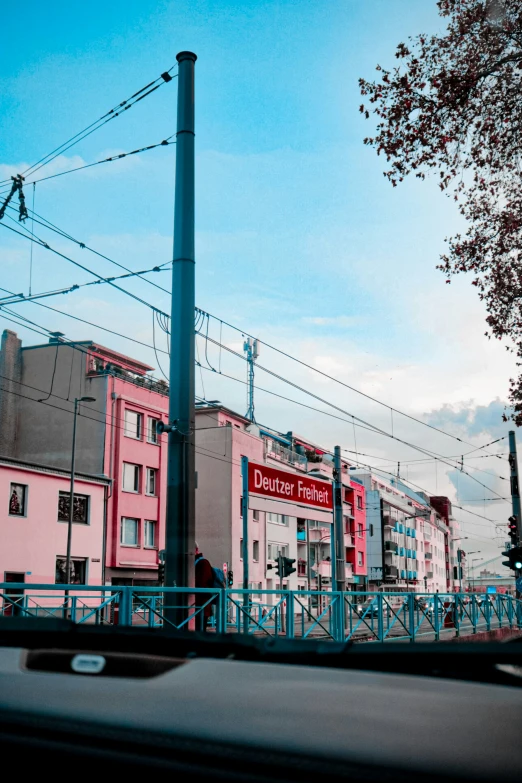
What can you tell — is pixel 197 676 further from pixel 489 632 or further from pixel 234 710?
pixel 489 632

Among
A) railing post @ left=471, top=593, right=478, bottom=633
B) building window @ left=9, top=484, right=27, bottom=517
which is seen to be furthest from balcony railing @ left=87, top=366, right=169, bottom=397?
railing post @ left=471, top=593, right=478, bottom=633

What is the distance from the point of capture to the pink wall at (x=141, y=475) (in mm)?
40156

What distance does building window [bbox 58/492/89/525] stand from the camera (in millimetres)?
36438

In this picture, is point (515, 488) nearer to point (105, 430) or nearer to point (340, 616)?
point (340, 616)

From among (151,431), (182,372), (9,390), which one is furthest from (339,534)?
(9,390)

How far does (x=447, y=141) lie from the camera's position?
11.9 m

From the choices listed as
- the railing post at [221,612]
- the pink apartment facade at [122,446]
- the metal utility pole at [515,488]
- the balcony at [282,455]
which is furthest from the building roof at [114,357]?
the railing post at [221,612]

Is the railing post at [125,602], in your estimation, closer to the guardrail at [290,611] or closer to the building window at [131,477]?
the guardrail at [290,611]

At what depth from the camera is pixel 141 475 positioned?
43.0 m

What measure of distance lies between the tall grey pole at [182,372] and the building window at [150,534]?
3209cm

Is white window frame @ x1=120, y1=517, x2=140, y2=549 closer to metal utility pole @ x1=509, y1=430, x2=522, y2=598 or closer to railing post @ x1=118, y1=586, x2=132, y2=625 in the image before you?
metal utility pole @ x1=509, y1=430, x2=522, y2=598

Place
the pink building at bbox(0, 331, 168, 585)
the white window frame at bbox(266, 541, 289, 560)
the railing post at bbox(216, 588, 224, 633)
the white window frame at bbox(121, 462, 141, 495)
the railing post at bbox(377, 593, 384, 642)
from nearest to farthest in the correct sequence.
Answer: the railing post at bbox(216, 588, 224, 633) < the railing post at bbox(377, 593, 384, 642) < the pink building at bbox(0, 331, 168, 585) < the white window frame at bbox(121, 462, 141, 495) < the white window frame at bbox(266, 541, 289, 560)

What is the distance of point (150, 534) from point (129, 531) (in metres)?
1.87

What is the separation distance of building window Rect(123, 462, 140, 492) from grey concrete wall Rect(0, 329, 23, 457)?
6919 mm
